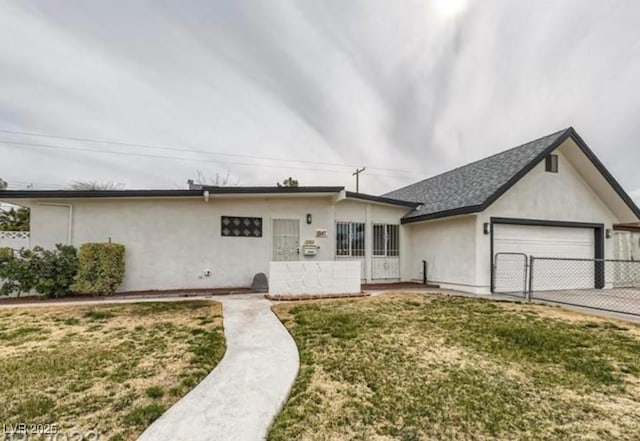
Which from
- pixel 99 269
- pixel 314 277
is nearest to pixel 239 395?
pixel 314 277

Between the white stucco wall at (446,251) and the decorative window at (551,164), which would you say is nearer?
the white stucco wall at (446,251)

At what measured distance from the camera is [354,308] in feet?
24.0

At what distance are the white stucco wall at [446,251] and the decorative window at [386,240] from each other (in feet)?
1.88

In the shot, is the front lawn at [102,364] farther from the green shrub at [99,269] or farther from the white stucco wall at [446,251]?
the white stucco wall at [446,251]

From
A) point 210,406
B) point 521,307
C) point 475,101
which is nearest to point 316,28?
point 475,101

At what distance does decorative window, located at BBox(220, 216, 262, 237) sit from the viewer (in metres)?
10.7

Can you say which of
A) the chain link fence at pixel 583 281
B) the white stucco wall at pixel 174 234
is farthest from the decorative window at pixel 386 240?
the chain link fence at pixel 583 281

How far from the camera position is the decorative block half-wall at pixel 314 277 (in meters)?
8.76

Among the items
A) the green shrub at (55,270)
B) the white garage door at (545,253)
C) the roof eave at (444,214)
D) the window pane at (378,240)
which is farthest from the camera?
the window pane at (378,240)

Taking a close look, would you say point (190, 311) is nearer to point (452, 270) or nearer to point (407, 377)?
point (407, 377)

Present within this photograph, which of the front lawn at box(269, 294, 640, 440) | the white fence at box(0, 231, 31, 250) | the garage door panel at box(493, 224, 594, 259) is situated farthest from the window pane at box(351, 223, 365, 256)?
the white fence at box(0, 231, 31, 250)

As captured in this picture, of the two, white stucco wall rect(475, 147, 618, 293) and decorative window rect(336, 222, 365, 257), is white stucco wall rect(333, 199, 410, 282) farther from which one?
white stucco wall rect(475, 147, 618, 293)

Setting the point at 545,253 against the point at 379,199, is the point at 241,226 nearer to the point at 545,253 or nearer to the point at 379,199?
the point at 379,199

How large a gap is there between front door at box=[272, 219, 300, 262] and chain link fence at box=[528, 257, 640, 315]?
23.9 ft
